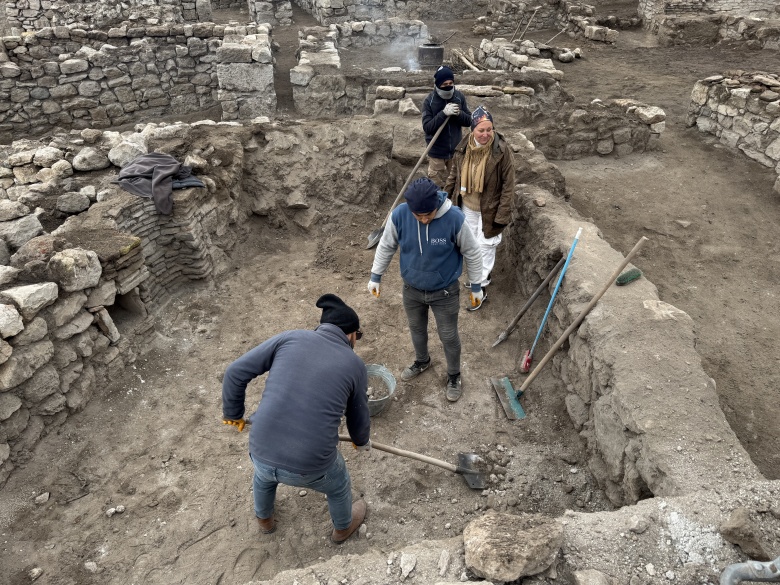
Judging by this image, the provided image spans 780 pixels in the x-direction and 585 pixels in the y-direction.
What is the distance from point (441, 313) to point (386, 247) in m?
0.69

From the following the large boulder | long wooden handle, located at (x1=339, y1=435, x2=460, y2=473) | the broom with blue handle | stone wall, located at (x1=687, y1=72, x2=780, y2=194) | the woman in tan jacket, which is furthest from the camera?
stone wall, located at (x1=687, y1=72, x2=780, y2=194)

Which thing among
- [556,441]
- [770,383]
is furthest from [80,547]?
[770,383]

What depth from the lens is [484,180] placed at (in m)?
4.73

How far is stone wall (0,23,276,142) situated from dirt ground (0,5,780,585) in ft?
14.8

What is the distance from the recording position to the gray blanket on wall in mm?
5355

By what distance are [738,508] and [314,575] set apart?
2.13m

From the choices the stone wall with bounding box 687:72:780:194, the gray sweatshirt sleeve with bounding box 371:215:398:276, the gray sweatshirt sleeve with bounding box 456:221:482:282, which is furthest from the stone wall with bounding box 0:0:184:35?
the gray sweatshirt sleeve with bounding box 456:221:482:282

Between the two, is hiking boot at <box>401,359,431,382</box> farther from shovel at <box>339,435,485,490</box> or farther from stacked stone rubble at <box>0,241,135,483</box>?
stacked stone rubble at <box>0,241,135,483</box>

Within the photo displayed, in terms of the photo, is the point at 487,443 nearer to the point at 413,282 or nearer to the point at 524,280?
the point at 413,282

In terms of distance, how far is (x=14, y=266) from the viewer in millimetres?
4215

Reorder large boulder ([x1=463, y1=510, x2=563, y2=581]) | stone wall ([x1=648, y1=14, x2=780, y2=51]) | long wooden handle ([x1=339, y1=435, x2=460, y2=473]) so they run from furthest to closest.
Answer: stone wall ([x1=648, y1=14, x2=780, y2=51]) → long wooden handle ([x1=339, y1=435, x2=460, y2=473]) → large boulder ([x1=463, y1=510, x2=563, y2=581])

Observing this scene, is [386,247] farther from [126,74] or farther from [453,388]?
[126,74]

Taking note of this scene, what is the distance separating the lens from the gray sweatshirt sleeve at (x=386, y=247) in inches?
157

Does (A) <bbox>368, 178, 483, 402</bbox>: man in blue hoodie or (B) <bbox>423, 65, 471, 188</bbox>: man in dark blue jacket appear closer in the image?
(A) <bbox>368, 178, 483, 402</bbox>: man in blue hoodie
